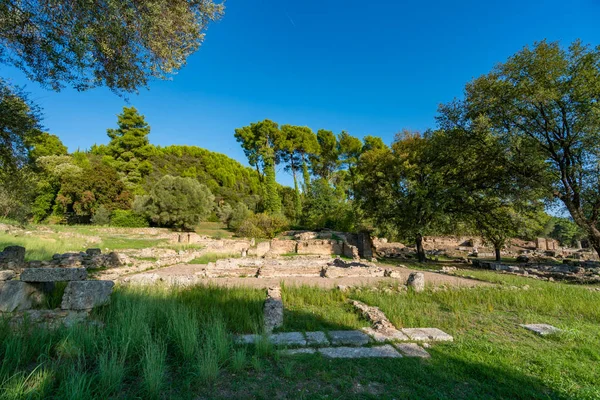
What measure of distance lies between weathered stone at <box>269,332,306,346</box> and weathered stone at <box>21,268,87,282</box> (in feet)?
13.4

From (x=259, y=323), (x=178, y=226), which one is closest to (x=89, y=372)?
(x=259, y=323)

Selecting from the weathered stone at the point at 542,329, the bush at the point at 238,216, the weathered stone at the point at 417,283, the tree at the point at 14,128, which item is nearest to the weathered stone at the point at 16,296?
the tree at the point at 14,128

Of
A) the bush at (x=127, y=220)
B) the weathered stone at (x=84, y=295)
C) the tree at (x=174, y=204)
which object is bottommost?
the weathered stone at (x=84, y=295)

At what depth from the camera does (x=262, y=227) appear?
27.3 meters

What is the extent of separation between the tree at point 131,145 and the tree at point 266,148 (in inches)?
519

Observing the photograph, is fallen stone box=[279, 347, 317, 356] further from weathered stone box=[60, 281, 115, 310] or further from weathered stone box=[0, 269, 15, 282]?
weathered stone box=[0, 269, 15, 282]

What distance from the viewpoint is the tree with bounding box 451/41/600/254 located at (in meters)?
10.8

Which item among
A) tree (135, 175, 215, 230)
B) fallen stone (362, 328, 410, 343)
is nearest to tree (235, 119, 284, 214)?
tree (135, 175, 215, 230)

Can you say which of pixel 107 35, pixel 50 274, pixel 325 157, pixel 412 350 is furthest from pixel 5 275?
pixel 325 157

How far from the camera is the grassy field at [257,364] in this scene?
2.73m

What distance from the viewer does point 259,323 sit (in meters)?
4.74

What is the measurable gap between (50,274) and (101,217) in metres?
28.2

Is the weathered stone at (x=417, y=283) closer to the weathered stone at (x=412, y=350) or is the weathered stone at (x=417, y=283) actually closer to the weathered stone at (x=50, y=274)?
the weathered stone at (x=412, y=350)

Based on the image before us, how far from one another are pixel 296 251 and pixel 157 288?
14570mm
